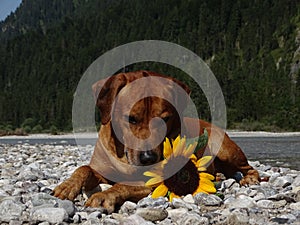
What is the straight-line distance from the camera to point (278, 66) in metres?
82.8

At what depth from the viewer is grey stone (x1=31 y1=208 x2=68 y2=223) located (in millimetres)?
3375

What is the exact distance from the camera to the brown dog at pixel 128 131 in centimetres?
437

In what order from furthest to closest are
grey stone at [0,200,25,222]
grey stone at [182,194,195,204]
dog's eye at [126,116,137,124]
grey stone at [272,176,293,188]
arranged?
grey stone at [272,176,293,188], dog's eye at [126,116,137,124], grey stone at [182,194,195,204], grey stone at [0,200,25,222]

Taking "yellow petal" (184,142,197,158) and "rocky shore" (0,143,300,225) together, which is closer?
"rocky shore" (0,143,300,225)

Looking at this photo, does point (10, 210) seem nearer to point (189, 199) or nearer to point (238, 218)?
point (189, 199)

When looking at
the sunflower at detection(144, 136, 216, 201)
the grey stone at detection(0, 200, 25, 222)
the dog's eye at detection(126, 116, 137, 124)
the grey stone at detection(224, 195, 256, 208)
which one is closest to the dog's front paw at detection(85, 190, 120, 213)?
the sunflower at detection(144, 136, 216, 201)

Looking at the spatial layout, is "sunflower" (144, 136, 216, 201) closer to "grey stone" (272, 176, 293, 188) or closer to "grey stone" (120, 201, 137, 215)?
"grey stone" (120, 201, 137, 215)

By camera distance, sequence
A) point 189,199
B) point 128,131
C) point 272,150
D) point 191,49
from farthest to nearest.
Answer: point 191,49 → point 272,150 → point 128,131 → point 189,199

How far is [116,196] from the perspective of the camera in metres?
4.05

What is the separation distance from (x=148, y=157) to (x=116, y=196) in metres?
0.50

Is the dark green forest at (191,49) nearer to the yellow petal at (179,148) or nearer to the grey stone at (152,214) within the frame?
the yellow petal at (179,148)

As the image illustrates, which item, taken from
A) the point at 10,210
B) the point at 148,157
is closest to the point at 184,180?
the point at 148,157

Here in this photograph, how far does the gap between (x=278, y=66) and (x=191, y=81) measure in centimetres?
3149

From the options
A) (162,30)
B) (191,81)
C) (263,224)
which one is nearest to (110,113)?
(263,224)
